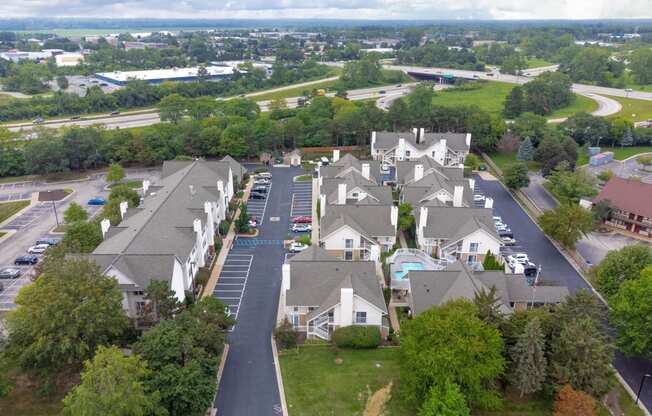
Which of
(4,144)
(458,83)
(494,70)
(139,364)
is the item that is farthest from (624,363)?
(494,70)

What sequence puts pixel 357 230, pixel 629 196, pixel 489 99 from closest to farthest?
pixel 357 230
pixel 629 196
pixel 489 99

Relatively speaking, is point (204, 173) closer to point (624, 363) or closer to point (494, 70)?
point (624, 363)

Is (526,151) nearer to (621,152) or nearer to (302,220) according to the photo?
(621,152)

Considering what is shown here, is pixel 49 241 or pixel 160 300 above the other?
pixel 160 300

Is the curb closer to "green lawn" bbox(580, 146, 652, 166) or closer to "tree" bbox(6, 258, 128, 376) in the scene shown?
"tree" bbox(6, 258, 128, 376)

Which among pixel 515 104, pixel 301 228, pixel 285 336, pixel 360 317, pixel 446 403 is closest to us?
pixel 446 403

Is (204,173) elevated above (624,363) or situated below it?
above

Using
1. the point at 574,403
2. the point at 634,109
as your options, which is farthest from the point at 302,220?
the point at 634,109

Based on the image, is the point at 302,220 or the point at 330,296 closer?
the point at 330,296
